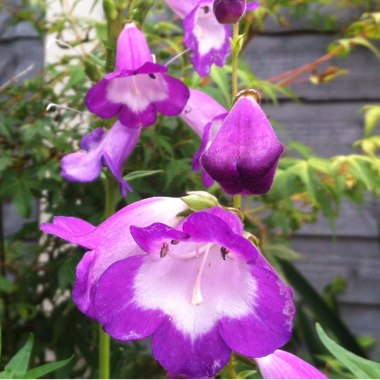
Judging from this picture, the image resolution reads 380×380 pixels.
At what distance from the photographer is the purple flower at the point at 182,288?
1.35 feet

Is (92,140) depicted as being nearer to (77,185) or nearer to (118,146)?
(118,146)

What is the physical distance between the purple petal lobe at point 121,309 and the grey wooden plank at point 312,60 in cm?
142

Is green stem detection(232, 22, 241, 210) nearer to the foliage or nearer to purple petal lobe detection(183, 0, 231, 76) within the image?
purple petal lobe detection(183, 0, 231, 76)

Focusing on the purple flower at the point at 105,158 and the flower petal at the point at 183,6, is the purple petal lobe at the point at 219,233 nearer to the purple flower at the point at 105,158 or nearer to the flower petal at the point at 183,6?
the purple flower at the point at 105,158

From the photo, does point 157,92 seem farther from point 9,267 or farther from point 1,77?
point 1,77

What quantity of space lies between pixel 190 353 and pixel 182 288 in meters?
0.06

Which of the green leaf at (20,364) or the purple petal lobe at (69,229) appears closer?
the purple petal lobe at (69,229)

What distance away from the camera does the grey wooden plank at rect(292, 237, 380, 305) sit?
1.80 m

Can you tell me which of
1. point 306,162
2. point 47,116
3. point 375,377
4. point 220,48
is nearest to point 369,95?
point 306,162

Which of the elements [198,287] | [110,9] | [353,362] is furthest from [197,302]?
[110,9]

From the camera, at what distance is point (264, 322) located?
41cm

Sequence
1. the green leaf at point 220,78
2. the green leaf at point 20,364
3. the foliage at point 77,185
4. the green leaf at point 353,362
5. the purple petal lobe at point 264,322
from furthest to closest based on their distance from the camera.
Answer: the foliage at point 77,185 < the green leaf at point 220,78 < the green leaf at point 20,364 < the green leaf at point 353,362 < the purple petal lobe at point 264,322

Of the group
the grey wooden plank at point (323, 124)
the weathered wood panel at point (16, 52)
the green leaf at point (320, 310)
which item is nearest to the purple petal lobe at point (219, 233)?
the green leaf at point (320, 310)

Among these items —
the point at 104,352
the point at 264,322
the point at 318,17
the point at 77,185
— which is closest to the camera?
the point at 264,322
